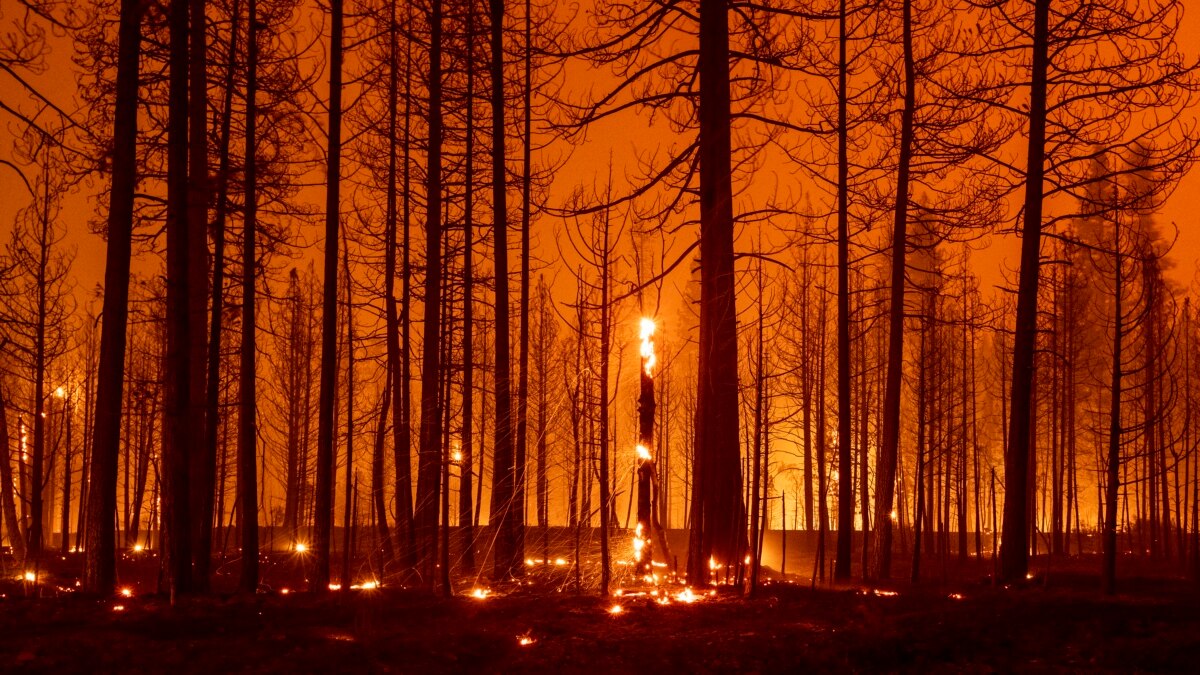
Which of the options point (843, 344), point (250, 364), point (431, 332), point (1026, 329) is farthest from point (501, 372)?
point (1026, 329)

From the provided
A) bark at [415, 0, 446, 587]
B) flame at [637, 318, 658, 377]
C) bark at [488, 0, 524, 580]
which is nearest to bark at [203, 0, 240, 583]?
bark at [415, 0, 446, 587]

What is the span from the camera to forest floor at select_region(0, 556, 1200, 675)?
726 centimetres

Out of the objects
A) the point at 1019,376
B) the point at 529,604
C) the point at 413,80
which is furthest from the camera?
the point at 413,80

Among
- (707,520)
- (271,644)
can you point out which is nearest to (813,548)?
(707,520)

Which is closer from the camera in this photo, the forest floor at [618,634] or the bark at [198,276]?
the forest floor at [618,634]

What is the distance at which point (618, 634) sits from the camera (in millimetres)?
8758

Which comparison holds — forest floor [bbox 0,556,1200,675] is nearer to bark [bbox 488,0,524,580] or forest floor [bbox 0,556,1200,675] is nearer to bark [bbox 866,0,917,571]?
bark [bbox 488,0,524,580]

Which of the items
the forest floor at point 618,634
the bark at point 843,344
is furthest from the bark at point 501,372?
the bark at point 843,344

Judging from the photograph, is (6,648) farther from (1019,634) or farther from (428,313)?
(428,313)

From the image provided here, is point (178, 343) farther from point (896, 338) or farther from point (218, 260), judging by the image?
point (896, 338)

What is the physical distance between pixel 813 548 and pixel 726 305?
2382 centimetres

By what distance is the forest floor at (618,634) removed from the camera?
7258 mm

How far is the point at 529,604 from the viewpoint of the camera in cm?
1075

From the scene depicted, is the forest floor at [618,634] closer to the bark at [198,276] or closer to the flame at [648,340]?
the flame at [648,340]
